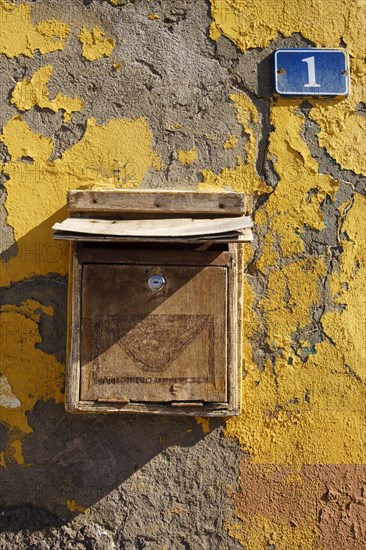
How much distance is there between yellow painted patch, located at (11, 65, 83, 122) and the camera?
195 cm

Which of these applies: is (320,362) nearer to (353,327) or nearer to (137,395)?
(353,327)

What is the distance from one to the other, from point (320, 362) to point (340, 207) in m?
0.49

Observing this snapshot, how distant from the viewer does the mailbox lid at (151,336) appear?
5.70 feet

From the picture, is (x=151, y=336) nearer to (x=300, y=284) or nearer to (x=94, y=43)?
(x=300, y=284)

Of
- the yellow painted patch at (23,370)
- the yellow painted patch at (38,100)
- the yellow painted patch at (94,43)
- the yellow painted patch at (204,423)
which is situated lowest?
the yellow painted patch at (204,423)

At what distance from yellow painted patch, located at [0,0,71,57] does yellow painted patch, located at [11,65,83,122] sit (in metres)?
0.11

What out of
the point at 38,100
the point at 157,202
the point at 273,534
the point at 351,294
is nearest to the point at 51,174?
the point at 38,100

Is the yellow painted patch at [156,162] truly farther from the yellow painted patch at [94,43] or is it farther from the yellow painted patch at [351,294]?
the yellow painted patch at [351,294]

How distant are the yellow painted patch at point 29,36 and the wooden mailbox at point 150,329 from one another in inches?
24.3

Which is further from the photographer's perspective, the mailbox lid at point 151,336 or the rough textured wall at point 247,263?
the rough textured wall at point 247,263

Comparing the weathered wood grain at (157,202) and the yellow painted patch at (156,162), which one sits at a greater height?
the yellow painted patch at (156,162)

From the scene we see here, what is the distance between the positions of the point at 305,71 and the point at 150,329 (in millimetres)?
952

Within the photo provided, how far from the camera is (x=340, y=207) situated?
1.96 meters

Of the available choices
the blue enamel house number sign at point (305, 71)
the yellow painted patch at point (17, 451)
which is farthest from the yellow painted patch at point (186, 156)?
the yellow painted patch at point (17, 451)
